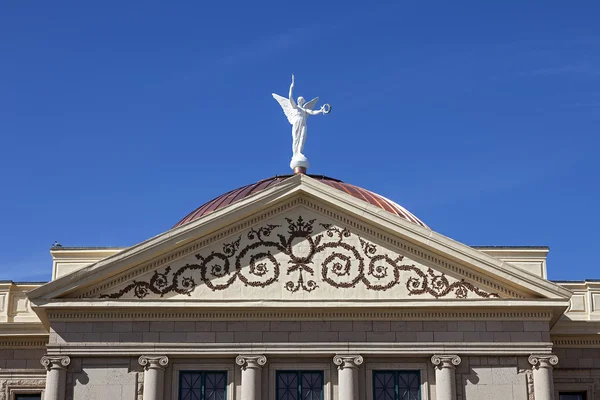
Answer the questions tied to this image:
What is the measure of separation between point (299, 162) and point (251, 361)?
9.19 meters

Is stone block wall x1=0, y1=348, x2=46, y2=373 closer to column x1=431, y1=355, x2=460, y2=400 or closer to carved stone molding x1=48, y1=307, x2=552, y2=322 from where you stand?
carved stone molding x1=48, y1=307, x2=552, y2=322

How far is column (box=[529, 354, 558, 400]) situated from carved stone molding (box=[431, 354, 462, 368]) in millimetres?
1903

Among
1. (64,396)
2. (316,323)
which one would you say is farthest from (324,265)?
(64,396)

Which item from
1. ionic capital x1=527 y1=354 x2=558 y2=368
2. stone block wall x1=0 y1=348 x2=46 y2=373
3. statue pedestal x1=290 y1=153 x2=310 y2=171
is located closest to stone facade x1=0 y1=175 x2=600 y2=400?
ionic capital x1=527 y1=354 x2=558 y2=368

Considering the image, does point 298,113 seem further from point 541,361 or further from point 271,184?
Answer: point 541,361

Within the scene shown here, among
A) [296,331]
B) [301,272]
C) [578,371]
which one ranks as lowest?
[578,371]

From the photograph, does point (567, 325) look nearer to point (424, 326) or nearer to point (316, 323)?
point (424, 326)

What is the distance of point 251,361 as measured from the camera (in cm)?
3120

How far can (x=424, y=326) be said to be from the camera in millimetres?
31625

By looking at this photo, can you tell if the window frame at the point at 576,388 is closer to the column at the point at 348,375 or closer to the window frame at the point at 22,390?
the column at the point at 348,375

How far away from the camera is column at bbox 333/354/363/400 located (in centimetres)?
3091

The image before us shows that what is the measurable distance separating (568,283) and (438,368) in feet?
19.9

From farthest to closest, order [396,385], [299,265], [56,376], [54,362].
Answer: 1. [299,265]
2. [396,385]
3. [54,362]
4. [56,376]

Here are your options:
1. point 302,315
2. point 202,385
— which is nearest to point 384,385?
point 302,315
